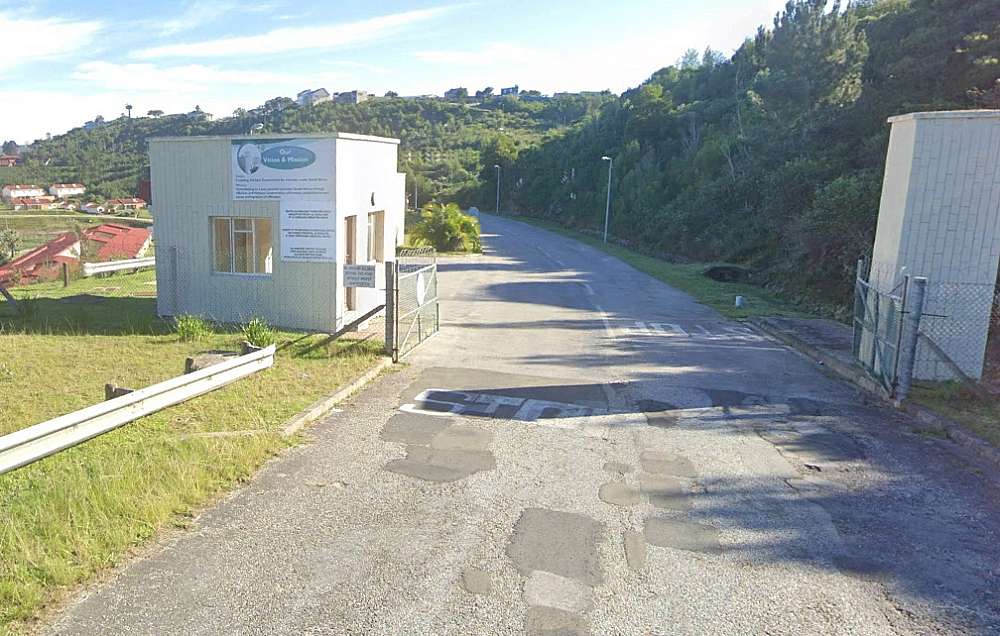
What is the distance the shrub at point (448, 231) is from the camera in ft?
122

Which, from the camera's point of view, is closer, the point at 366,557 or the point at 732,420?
the point at 366,557

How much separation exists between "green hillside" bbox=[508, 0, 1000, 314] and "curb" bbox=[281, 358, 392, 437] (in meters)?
14.9

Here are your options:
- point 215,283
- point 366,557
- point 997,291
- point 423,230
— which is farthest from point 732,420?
point 423,230

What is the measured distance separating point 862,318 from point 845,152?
16286mm

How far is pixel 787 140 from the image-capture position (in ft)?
103

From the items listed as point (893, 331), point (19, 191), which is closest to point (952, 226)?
point (893, 331)

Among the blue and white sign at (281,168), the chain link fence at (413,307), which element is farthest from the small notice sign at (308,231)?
the chain link fence at (413,307)

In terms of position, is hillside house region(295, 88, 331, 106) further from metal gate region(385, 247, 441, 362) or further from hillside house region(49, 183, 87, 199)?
metal gate region(385, 247, 441, 362)

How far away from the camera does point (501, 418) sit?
8297mm

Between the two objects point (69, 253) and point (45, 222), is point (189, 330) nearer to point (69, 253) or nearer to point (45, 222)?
point (69, 253)

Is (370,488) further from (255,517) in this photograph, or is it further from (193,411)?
(193,411)

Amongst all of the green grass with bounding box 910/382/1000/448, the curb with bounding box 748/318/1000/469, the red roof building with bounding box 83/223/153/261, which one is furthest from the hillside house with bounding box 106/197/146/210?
the green grass with bounding box 910/382/1000/448

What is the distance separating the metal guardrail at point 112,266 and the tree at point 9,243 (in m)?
18.8

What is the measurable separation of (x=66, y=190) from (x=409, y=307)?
10256cm
